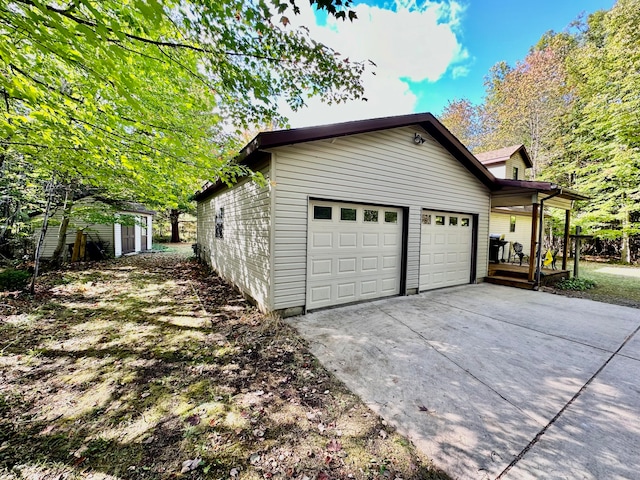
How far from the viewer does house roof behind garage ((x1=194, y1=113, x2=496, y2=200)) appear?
418 centimetres

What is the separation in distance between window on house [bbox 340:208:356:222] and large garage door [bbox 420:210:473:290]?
7.60 ft

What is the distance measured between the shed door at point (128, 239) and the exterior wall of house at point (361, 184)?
13751 millimetres

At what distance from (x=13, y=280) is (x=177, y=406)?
21.4 ft

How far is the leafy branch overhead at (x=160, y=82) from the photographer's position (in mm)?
2883

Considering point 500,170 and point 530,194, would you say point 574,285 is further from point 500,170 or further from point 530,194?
point 500,170

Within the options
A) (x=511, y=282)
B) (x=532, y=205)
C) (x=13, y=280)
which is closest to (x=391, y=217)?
(x=532, y=205)

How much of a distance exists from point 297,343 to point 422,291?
4.39 m

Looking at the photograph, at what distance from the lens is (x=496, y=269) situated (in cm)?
862

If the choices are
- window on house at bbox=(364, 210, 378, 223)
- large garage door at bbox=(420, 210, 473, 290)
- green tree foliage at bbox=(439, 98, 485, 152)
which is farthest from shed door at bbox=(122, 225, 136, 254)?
green tree foliage at bbox=(439, 98, 485, 152)

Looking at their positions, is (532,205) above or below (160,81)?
below

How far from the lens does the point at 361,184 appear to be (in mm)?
5523

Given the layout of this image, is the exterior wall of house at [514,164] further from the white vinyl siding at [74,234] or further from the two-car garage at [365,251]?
the white vinyl siding at [74,234]

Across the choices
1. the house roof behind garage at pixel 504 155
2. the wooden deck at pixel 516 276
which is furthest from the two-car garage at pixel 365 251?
the house roof behind garage at pixel 504 155

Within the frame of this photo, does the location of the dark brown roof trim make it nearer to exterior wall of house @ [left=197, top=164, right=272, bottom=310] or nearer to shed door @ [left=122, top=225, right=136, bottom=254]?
exterior wall of house @ [left=197, top=164, right=272, bottom=310]
